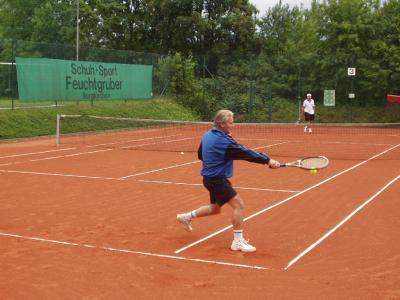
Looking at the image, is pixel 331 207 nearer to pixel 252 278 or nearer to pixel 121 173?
pixel 252 278

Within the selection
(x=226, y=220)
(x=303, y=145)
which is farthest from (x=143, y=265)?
(x=303, y=145)

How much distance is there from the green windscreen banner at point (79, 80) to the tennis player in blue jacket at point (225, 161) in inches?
673

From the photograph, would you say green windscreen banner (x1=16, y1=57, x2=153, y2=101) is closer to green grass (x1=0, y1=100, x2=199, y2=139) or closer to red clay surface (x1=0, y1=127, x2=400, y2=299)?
green grass (x1=0, y1=100, x2=199, y2=139)

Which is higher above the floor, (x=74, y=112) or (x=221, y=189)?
(x=74, y=112)

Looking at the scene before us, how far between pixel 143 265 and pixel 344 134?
20.2 m

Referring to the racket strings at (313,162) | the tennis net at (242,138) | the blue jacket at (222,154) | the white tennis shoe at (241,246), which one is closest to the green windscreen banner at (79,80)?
the tennis net at (242,138)

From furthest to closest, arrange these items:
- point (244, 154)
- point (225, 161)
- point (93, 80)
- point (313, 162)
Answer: point (93, 80)
point (313, 162)
point (225, 161)
point (244, 154)

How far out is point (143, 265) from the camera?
613 cm

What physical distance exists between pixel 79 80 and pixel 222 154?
2003 cm

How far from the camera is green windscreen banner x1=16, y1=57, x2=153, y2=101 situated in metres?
22.7

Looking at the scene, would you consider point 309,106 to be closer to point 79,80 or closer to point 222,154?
point 79,80

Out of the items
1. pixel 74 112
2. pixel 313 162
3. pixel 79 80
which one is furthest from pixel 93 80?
pixel 313 162

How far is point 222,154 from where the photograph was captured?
664cm

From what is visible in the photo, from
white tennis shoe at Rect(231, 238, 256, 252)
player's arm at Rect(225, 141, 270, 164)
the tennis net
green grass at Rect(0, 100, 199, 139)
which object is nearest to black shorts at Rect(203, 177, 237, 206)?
player's arm at Rect(225, 141, 270, 164)
